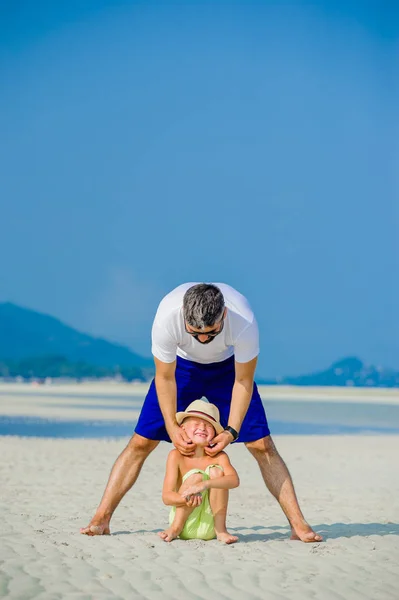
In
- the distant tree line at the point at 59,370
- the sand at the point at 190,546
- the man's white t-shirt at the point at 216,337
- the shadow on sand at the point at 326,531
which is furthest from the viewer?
the distant tree line at the point at 59,370

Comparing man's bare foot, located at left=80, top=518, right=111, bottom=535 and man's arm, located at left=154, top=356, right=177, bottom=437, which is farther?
man's bare foot, located at left=80, top=518, right=111, bottom=535

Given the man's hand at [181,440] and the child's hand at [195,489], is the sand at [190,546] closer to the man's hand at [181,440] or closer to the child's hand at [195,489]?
the child's hand at [195,489]

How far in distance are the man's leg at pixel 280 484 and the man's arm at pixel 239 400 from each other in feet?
1.23

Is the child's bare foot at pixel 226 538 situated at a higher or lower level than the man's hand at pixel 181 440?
lower

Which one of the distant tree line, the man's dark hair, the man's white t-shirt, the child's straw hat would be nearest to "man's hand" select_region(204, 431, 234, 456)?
the child's straw hat

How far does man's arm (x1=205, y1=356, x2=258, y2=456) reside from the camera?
19.6 ft

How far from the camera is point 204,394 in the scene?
635cm

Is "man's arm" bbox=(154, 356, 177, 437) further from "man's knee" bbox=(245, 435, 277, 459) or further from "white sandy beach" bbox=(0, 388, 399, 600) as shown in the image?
"white sandy beach" bbox=(0, 388, 399, 600)

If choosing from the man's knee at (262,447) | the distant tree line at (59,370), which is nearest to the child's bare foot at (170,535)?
the man's knee at (262,447)

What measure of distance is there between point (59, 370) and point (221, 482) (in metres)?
121

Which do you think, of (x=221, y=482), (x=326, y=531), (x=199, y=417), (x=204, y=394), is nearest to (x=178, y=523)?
(x=221, y=482)

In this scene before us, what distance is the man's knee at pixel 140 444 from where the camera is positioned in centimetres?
639

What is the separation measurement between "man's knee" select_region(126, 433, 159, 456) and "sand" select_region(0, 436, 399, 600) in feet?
1.84

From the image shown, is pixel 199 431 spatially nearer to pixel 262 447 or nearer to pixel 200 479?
pixel 200 479
